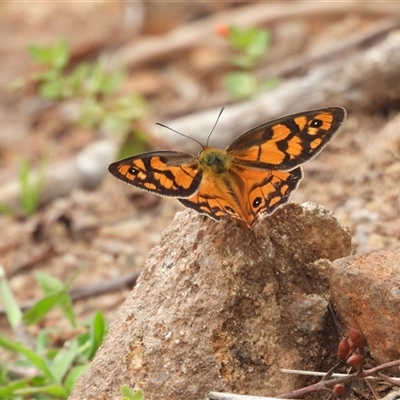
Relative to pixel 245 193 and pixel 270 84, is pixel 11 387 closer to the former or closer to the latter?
pixel 245 193

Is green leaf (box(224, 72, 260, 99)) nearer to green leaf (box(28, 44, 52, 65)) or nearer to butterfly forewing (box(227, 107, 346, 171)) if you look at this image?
green leaf (box(28, 44, 52, 65))

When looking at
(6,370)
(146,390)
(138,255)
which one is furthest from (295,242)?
(138,255)

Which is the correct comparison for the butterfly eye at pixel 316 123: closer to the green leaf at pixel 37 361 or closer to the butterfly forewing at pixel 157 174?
the butterfly forewing at pixel 157 174

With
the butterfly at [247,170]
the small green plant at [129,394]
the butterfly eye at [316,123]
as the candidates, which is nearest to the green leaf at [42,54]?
the butterfly at [247,170]

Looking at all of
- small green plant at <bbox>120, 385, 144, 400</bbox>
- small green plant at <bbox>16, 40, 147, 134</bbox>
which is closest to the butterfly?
small green plant at <bbox>120, 385, 144, 400</bbox>

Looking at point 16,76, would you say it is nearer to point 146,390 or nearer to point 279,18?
point 279,18

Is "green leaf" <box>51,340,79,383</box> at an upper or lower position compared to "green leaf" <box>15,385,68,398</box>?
upper

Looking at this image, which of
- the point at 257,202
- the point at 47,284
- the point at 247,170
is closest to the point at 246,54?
the point at 47,284
